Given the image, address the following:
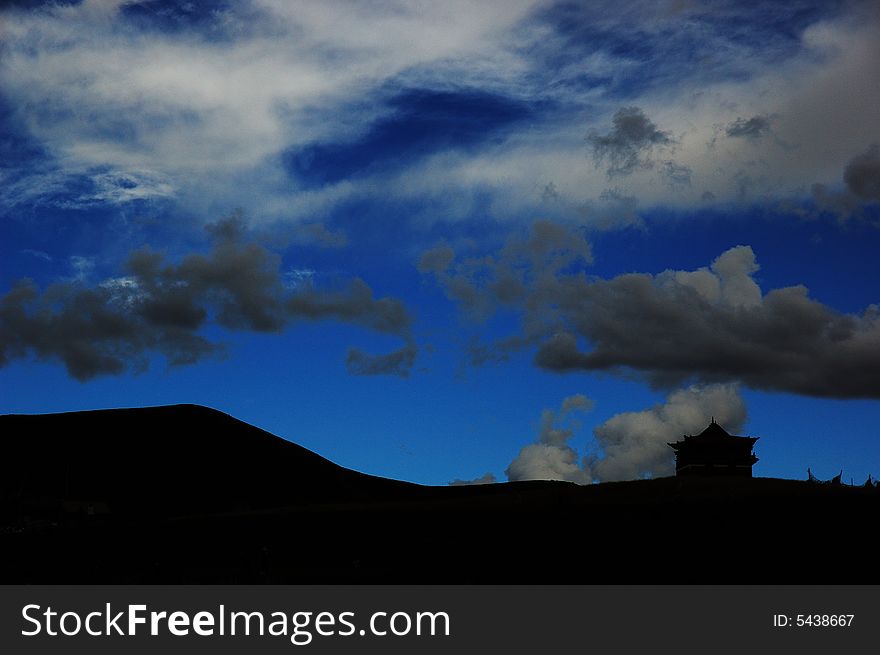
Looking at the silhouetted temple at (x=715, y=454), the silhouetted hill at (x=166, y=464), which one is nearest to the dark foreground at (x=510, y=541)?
the silhouetted hill at (x=166, y=464)

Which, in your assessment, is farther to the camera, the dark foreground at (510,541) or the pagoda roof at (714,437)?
the pagoda roof at (714,437)

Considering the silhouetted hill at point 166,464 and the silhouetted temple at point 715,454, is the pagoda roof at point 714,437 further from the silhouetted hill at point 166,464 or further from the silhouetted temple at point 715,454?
the silhouetted hill at point 166,464

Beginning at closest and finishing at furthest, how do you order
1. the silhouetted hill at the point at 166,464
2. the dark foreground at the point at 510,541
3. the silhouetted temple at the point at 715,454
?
the dark foreground at the point at 510,541, the silhouetted temple at the point at 715,454, the silhouetted hill at the point at 166,464

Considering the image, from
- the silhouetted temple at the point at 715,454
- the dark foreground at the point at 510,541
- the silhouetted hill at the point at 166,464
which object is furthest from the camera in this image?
the silhouetted hill at the point at 166,464

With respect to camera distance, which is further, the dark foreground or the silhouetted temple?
the silhouetted temple

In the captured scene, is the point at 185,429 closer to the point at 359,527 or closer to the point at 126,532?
the point at 126,532

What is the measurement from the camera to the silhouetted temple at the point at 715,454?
98.2 m

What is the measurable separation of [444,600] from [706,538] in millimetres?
16376

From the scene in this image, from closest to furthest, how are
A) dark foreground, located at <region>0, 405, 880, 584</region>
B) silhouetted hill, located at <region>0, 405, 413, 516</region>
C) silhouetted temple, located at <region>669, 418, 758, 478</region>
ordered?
dark foreground, located at <region>0, 405, 880, 584</region>
silhouetted temple, located at <region>669, 418, 758, 478</region>
silhouetted hill, located at <region>0, 405, 413, 516</region>

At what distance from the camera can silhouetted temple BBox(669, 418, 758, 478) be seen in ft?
322

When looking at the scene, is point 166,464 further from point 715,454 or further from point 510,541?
point 510,541

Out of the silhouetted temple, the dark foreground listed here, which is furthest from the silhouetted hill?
the silhouetted temple

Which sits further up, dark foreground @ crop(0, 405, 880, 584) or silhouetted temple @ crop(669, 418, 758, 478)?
silhouetted temple @ crop(669, 418, 758, 478)

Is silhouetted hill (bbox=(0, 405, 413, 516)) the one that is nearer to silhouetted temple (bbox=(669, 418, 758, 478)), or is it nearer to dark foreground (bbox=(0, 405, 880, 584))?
dark foreground (bbox=(0, 405, 880, 584))
